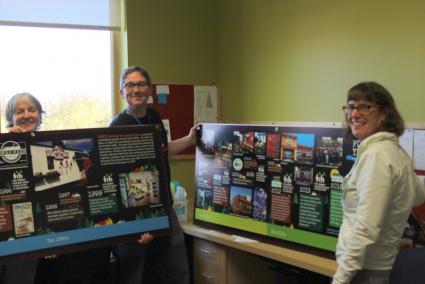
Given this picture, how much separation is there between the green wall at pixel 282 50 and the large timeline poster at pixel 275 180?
23.0 inches

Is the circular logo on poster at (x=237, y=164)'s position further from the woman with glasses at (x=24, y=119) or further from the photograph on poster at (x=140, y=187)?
the woman with glasses at (x=24, y=119)

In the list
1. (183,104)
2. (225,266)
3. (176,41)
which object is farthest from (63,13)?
(225,266)

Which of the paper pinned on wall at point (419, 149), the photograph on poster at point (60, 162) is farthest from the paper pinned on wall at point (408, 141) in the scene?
the photograph on poster at point (60, 162)

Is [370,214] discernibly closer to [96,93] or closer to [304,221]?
[304,221]

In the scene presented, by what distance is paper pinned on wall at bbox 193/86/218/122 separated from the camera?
3840mm

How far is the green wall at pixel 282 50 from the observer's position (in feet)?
8.58

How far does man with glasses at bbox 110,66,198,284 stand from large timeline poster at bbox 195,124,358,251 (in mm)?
246

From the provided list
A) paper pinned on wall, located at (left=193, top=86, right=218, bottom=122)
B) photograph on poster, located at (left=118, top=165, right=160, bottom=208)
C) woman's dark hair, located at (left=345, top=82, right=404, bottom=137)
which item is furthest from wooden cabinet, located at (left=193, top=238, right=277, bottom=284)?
woman's dark hair, located at (left=345, top=82, right=404, bottom=137)

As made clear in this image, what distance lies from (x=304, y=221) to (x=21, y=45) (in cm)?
233

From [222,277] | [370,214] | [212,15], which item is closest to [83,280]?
[222,277]

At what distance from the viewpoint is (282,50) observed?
3340 mm

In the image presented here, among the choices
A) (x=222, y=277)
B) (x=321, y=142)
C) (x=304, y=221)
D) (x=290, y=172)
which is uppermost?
(x=321, y=142)

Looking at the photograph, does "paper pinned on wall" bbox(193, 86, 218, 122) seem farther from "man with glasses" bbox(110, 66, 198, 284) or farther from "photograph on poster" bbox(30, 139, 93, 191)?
"photograph on poster" bbox(30, 139, 93, 191)

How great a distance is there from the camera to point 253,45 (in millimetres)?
3590
